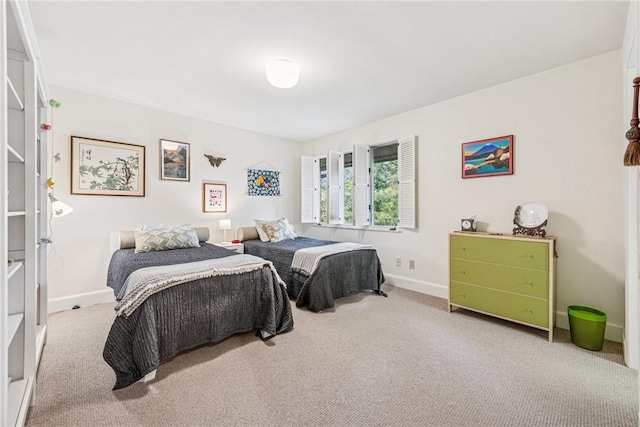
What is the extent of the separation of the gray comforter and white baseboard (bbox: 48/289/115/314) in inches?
72.6

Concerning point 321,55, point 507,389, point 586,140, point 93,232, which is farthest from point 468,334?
point 93,232

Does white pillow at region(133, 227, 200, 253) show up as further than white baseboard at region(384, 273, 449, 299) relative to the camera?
No

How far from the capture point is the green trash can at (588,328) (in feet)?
7.30

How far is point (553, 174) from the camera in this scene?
2.74 metres

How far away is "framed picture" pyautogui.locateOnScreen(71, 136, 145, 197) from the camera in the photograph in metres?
3.23

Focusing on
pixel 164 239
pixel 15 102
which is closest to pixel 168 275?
pixel 15 102

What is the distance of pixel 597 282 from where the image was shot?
98.7 inches

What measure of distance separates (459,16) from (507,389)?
252 cm

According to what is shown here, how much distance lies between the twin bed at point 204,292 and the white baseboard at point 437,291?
47cm

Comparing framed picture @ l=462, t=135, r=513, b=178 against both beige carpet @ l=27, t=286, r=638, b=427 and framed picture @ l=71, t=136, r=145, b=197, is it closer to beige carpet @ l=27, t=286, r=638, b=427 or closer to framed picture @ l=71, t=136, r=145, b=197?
beige carpet @ l=27, t=286, r=638, b=427

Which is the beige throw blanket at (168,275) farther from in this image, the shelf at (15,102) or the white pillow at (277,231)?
the white pillow at (277,231)

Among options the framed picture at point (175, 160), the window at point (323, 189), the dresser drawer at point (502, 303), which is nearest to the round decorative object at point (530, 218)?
the dresser drawer at point (502, 303)

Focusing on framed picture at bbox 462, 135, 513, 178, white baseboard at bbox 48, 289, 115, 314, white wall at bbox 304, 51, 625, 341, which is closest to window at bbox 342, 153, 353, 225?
white wall at bbox 304, 51, 625, 341

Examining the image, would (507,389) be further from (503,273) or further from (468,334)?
(503,273)
